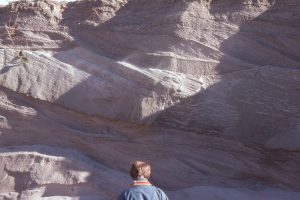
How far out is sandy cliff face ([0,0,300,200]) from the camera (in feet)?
17.6

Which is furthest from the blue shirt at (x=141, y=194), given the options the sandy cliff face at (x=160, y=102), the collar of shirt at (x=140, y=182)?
the sandy cliff face at (x=160, y=102)

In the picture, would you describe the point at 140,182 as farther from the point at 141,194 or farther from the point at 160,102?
the point at 160,102

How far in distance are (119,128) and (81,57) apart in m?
0.98

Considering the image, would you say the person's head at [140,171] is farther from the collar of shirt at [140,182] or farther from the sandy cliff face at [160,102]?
the sandy cliff face at [160,102]

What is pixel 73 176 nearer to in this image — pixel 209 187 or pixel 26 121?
pixel 26 121

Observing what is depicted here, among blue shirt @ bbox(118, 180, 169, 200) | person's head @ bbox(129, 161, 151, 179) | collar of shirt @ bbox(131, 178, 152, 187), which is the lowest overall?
blue shirt @ bbox(118, 180, 169, 200)

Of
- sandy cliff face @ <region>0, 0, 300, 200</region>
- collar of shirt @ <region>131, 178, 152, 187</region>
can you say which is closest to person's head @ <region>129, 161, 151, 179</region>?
collar of shirt @ <region>131, 178, 152, 187</region>

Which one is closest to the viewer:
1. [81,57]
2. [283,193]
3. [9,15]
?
[283,193]

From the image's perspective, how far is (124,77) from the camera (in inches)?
226

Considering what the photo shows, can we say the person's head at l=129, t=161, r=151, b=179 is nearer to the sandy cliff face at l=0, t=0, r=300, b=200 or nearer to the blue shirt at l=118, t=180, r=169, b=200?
the blue shirt at l=118, t=180, r=169, b=200

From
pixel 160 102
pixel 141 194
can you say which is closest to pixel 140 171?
pixel 141 194

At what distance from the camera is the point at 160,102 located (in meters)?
5.53

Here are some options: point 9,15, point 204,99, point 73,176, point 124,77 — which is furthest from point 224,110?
point 9,15

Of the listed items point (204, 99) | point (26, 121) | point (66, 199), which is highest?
point (204, 99)
